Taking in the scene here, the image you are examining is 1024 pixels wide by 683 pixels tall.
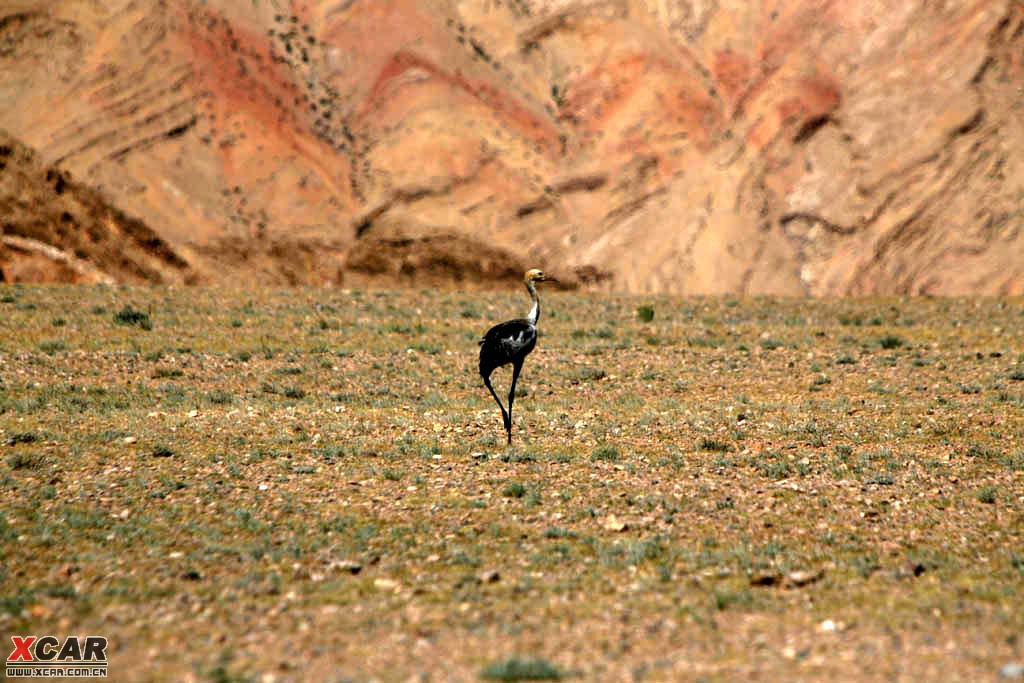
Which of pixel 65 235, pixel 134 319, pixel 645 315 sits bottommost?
pixel 134 319

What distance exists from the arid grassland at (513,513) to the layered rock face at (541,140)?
865 inches

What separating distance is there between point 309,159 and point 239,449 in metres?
35.1

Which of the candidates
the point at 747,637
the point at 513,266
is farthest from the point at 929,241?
the point at 747,637

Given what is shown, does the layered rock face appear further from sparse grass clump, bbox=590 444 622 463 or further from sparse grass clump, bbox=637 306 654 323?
sparse grass clump, bbox=590 444 622 463

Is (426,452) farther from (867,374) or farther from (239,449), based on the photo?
(867,374)

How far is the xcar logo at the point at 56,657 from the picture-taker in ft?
26.6

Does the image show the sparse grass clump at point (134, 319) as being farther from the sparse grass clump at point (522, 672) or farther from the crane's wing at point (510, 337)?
the sparse grass clump at point (522, 672)

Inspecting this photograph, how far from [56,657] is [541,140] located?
45.4 m

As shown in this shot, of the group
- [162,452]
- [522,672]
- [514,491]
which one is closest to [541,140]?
[162,452]

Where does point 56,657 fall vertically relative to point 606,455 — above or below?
below

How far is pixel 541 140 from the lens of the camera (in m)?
51.9

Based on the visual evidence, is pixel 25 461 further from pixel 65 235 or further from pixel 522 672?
pixel 65 235

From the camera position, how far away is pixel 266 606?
9.40 m

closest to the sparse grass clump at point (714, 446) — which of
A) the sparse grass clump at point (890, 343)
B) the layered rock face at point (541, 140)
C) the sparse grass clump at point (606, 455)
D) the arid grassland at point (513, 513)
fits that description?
the arid grassland at point (513, 513)
